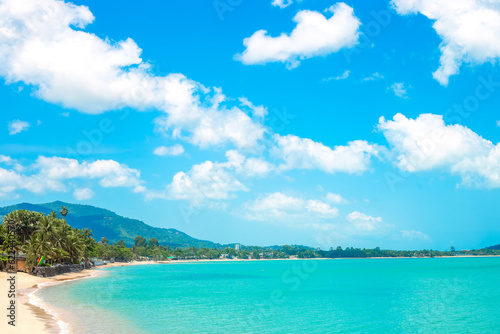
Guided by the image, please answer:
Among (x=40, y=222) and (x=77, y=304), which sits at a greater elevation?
(x=40, y=222)

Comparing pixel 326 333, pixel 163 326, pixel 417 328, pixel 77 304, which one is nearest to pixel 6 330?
pixel 163 326

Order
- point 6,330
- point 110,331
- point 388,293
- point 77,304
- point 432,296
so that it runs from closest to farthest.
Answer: point 6,330 < point 110,331 < point 77,304 < point 432,296 < point 388,293

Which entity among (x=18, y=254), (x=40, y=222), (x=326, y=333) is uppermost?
(x=40, y=222)

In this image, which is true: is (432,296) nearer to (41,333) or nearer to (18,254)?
(41,333)

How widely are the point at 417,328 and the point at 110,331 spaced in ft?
93.4

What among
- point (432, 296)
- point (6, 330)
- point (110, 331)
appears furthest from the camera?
point (432, 296)

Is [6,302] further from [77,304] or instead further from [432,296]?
[432,296]

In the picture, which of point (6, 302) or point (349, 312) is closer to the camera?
point (6, 302)

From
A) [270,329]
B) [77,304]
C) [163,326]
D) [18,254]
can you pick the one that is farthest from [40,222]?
[270,329]

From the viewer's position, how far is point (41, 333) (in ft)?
93.0

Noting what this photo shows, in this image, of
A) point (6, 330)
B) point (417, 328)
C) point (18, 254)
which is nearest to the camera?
point (6, 330)

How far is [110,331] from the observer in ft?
108

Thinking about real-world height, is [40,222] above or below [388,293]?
above

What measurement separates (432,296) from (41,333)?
191 ft
